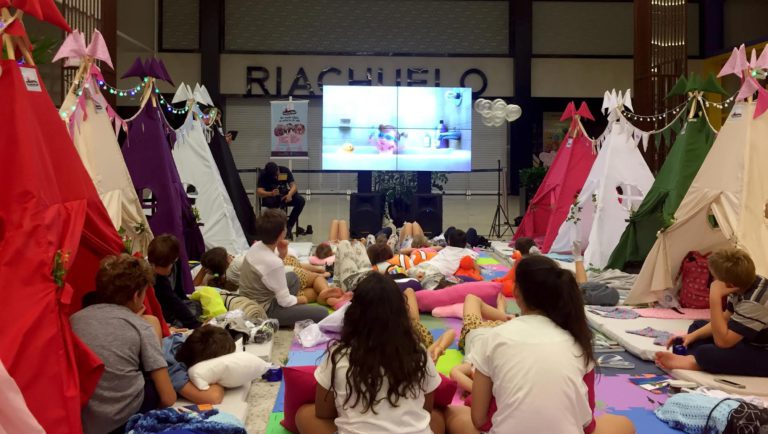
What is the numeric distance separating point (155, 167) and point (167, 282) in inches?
84.5

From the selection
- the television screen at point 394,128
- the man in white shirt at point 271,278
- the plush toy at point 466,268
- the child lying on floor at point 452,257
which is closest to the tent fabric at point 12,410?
the man in white shirt at point 271,278

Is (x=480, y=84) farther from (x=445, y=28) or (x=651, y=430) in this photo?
(x=651, y=430)

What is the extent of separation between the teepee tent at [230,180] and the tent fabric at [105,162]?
345cm

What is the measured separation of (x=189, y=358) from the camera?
11.7ft

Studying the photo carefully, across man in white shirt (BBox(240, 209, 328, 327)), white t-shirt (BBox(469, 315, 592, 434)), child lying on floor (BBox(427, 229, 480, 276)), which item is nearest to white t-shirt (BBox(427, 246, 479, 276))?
child lying on floor (BBox(427, 229, 480, 276))

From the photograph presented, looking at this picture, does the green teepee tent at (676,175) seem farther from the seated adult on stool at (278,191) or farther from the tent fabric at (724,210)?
the seated adult on stool at (278,191)

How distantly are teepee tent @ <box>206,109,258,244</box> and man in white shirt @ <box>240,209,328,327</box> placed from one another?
3823 mm

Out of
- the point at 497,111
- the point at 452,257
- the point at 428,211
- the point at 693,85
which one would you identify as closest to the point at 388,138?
the point at 428,211

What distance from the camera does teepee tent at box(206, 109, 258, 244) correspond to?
8.95 meters

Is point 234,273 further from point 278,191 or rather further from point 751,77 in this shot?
point 278,191

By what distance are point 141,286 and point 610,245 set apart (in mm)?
5492

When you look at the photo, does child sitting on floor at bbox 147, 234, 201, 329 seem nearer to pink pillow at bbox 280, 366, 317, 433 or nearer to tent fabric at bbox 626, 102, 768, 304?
pink pillow at bbox 280, 366, 317, 433

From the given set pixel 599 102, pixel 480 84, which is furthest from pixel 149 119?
pixel 599 102

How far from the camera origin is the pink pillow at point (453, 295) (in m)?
5.54
